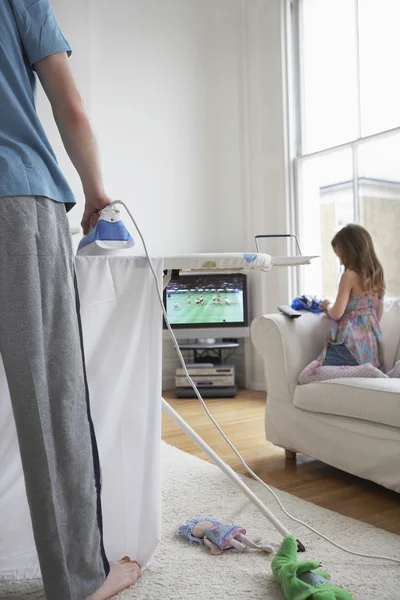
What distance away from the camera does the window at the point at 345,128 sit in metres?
4.13

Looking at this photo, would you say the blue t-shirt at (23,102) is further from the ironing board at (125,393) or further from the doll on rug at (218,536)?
the doll on rug at (218,536)

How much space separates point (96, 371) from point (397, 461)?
48.2 inches

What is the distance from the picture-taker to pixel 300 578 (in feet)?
4.97

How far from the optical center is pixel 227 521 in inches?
81.5

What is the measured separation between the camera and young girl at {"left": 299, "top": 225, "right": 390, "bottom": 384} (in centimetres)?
283

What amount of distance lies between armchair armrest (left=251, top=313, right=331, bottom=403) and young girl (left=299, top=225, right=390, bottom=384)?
0.26 feet

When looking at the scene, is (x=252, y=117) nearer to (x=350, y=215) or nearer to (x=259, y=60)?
(x=259, y=60)

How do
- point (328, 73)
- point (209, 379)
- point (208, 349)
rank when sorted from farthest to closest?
point (208, 349)
point (209, 379)
point (328, 73)

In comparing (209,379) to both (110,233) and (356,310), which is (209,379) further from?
(110,233)

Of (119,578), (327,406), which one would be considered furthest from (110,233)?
(327,406)

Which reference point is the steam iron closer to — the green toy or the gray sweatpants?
the gray sweatpants

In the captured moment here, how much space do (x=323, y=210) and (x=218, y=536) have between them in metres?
3.32

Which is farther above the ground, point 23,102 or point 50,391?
point 23,102

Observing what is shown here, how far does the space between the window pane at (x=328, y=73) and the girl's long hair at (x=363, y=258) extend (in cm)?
173
